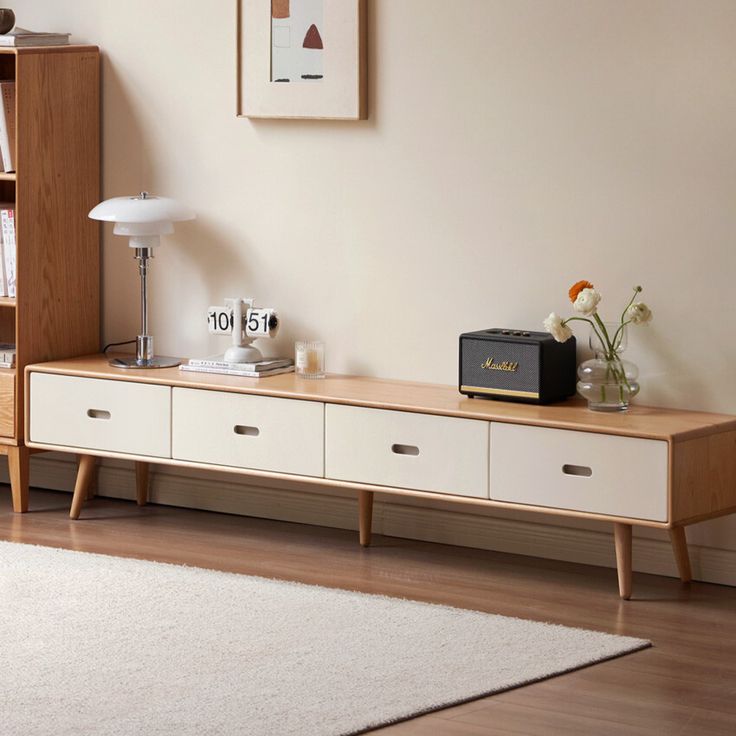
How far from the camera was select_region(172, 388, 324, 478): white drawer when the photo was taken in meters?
4.00

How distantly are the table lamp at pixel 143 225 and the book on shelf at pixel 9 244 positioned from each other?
25 cm

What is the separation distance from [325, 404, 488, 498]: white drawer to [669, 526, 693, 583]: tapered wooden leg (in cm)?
49

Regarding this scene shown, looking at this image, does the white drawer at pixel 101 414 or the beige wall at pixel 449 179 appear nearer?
the beige wall at pixel 449 179

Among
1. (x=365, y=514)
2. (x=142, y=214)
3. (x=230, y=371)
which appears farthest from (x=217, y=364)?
(x=365, y=514)

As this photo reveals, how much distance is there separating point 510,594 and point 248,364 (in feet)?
3.55

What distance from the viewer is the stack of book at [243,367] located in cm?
427

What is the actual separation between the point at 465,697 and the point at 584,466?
0.85 meters

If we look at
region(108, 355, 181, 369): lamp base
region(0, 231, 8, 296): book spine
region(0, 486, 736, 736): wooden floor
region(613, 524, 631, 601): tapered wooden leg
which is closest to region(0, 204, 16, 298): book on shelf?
region(0, 231, 8, 296): book spine

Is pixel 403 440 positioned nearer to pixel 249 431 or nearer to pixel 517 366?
pixel 517 366

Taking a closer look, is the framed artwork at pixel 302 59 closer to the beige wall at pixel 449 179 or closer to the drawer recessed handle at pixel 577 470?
the beige wall at pixel 449 179

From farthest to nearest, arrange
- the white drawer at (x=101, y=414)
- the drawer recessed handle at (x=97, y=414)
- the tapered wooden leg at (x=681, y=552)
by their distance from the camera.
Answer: the drawer recessed handle at (x=97, y=414) → the white drawer at (x=101, y=414) → the tapered wooden leg at (x=681, y=552)

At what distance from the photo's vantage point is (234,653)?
3199 millimetres

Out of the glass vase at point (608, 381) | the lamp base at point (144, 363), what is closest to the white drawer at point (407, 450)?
the glass vase at point (608, 381)

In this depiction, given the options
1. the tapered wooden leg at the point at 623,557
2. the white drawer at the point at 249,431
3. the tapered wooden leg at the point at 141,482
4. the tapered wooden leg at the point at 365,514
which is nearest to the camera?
the tapered wooden leg at the point at 623,557
